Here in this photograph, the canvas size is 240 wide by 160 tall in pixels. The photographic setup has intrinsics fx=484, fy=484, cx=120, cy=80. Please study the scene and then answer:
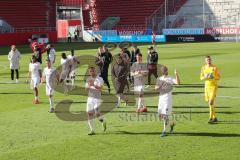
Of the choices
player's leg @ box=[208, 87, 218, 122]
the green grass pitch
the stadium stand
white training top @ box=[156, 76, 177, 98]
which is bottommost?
the green grass pitch

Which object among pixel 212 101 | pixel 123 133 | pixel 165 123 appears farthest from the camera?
pixel 212 101

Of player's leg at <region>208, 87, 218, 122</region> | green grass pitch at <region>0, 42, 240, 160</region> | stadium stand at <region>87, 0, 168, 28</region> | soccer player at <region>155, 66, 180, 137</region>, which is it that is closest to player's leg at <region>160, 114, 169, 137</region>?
soccer player at <region>155, 66, 180, 137</region>

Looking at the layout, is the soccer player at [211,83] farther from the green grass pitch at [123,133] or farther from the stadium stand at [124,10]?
the stadium stand at [124,10]

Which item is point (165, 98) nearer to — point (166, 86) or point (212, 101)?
point (166, 86)

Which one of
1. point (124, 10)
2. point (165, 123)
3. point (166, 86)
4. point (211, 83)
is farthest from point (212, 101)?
point (124, 10)

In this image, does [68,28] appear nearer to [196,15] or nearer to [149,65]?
[196,15]

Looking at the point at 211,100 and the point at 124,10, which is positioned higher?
the point at 124,10

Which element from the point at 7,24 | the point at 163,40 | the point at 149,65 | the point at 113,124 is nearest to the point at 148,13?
the point at 163,40

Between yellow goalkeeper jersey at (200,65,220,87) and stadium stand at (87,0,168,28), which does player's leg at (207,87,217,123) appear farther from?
stadium stand at (87,0,168,28)

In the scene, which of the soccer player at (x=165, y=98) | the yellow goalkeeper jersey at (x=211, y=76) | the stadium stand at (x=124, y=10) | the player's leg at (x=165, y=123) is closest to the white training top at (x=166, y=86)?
the soccer player at (x=165, y=98)

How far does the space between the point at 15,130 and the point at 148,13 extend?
6757cm

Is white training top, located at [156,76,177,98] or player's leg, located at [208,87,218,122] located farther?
player's leg, located at [208,87,218,122]

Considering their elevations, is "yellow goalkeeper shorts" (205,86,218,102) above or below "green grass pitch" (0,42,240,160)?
above

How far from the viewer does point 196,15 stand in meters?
75.8
